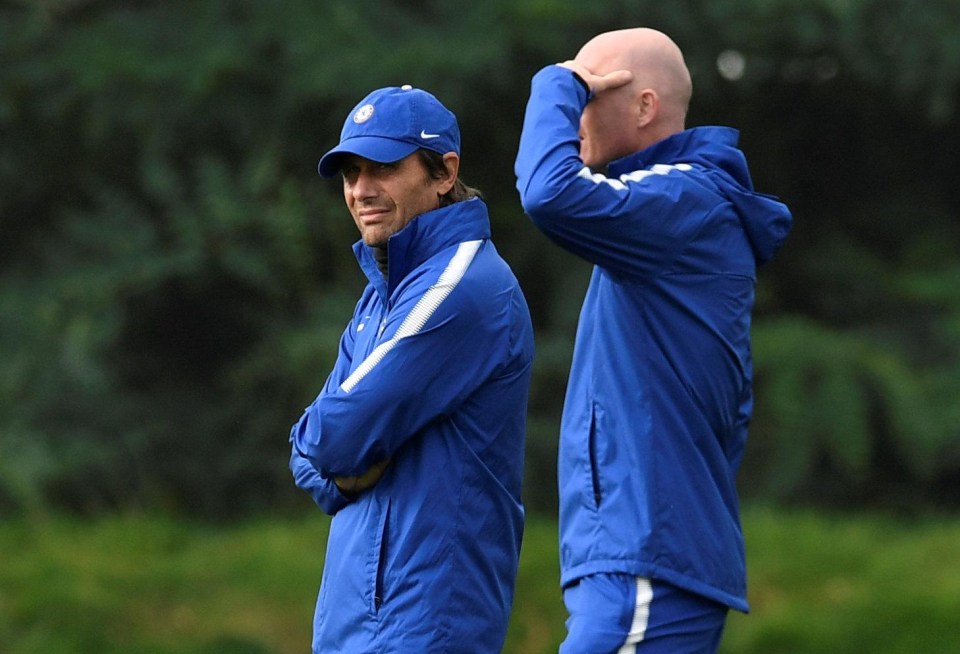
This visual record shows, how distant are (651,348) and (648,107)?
0.52 metres

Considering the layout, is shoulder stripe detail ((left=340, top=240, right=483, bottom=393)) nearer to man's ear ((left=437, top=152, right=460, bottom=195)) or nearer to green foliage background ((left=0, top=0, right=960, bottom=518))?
man's ear ((left=437, top=152, right=460, bottom=195))

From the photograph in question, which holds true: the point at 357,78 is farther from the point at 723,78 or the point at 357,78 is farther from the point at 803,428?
the point at 803,428

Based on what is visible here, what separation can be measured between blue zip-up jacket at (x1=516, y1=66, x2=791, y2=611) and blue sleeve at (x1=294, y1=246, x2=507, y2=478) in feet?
0.84

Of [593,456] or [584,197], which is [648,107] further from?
[593,456]

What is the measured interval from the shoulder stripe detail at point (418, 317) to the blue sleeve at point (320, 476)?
116mm

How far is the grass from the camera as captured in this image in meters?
6.44

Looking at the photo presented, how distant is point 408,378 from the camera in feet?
10.7

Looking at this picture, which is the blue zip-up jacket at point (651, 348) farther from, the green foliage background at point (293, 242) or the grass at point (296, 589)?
the green foliage background at point (293, 242)

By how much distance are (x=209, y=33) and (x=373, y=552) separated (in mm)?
4832

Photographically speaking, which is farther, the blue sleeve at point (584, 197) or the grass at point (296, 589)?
the grass at point (296, 589)

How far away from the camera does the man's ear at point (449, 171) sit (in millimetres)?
3434

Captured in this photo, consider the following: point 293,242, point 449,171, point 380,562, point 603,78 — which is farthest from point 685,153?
point 293,242

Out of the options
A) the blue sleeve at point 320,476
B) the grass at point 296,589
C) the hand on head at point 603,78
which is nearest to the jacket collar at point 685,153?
the hand on head at point 603,78

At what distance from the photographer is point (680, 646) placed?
3406mm
